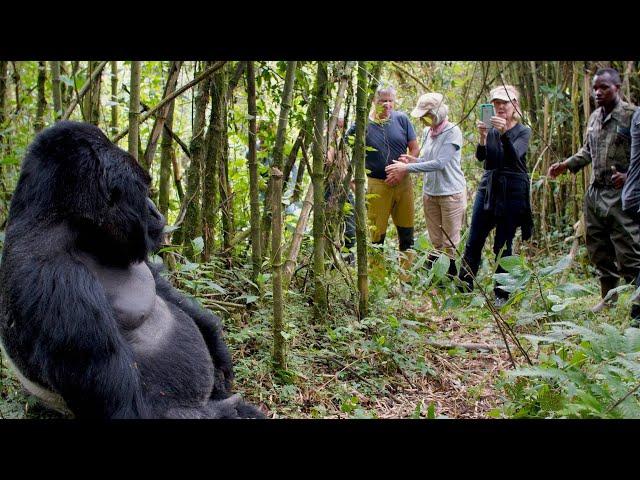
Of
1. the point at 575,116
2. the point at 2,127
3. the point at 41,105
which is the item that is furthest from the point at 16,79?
the point at 575,116

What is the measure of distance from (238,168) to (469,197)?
486cm

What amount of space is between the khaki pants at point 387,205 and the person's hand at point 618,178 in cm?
171

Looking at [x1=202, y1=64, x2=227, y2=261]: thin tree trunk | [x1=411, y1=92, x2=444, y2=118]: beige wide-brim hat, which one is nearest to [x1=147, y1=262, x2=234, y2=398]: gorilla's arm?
[x1=202, y1=64, x2=227, y2=261]: thin tree trunk

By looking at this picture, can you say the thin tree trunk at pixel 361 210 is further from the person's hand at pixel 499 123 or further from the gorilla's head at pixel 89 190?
the gorilla's head at pixel 89 190

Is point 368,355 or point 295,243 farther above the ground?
point 295,243

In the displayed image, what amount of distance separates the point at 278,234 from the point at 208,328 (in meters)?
0.73

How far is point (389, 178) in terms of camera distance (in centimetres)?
561

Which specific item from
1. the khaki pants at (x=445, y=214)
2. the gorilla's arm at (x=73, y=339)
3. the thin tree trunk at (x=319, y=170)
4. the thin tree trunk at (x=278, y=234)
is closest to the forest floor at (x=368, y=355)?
the thin tree trunk at (x=278, y=234)

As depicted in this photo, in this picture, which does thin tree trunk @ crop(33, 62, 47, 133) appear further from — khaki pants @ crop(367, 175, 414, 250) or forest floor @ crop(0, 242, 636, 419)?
khaki pants @ crop(367, 175, 414, 250)

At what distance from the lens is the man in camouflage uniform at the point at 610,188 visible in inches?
192

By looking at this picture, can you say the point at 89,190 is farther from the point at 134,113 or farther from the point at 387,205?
the point at 387,205

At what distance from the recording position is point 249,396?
3.03 m

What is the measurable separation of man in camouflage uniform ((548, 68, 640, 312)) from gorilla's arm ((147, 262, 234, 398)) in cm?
318

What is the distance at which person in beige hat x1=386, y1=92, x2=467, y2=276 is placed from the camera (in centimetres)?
555
